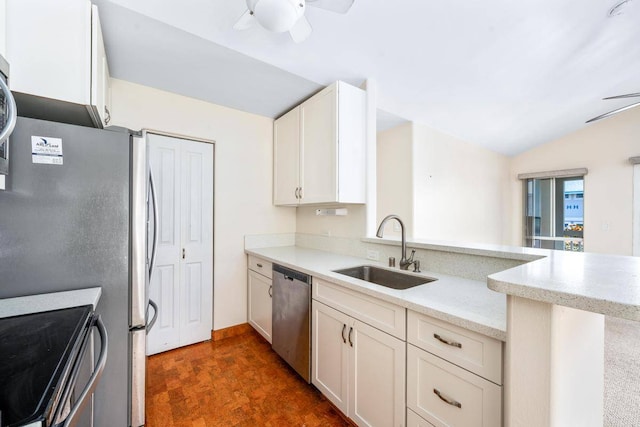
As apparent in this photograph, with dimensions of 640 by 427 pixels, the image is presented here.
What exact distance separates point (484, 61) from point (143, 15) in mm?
2546

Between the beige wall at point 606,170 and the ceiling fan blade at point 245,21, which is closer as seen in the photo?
the ceiling fan blade at point 245,21

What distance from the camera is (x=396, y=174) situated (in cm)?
338

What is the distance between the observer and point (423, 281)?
167 centimetres

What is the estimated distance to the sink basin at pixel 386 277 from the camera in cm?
173

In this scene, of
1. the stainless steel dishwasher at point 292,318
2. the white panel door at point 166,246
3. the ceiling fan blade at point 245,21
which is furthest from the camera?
the white panel door at point 166,246

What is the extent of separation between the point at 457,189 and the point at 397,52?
8.65ft

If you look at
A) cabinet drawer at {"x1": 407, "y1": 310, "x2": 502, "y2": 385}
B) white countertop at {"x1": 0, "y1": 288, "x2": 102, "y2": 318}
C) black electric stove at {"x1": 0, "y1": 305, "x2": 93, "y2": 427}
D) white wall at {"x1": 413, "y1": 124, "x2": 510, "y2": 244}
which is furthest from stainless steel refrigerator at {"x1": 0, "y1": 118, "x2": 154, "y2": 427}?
white wall at {"x1": 413, "y1": 124, "x2": 510, "y2": 244}

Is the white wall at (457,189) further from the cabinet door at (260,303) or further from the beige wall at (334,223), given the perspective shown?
the cabinet door at (260,303)

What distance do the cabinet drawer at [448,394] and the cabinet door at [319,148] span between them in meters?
1.33

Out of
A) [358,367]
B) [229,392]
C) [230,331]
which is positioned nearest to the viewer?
[358,367]

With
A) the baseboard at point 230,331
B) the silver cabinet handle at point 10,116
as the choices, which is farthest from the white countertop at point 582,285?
the baseboard at point 230,331

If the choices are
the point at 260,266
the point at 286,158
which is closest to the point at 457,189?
the point at 286,158

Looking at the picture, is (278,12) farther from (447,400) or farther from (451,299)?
(447,400)

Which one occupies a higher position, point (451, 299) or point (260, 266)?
point (451, 299)
